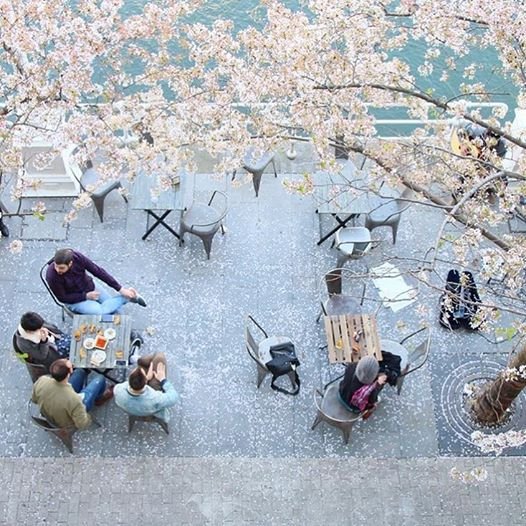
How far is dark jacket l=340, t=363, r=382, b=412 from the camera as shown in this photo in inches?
259

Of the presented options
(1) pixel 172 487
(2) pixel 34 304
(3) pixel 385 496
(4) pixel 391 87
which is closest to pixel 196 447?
(1) pixel 172 487

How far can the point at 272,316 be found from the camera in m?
Result: 7.99

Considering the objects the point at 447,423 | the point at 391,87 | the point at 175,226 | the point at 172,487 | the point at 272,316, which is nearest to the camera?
the point at 391,87

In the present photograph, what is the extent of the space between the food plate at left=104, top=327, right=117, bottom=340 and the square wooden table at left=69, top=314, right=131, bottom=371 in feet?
0.07

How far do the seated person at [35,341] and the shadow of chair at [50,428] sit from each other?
430mm

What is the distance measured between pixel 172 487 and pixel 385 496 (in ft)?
6.71

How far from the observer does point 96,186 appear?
331 inches

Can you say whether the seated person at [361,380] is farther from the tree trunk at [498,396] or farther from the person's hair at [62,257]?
the person's hair at [62,257]

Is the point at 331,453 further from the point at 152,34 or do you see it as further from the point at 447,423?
the point at 152,34

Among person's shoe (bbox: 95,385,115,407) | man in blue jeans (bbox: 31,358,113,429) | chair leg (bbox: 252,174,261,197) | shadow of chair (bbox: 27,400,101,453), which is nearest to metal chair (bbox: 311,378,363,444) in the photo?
person's shoe (bbox: 95,385,115,407)

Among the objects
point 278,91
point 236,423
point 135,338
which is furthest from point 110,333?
point 278,91

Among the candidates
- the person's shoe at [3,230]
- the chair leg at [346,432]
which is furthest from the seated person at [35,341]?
the chair leg at [346,432]

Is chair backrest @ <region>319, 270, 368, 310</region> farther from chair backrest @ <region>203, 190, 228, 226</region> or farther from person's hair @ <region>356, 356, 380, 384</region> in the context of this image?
chair backrest @ <region>203, 190, 228, 226</region>

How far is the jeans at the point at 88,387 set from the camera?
682 centimetres
